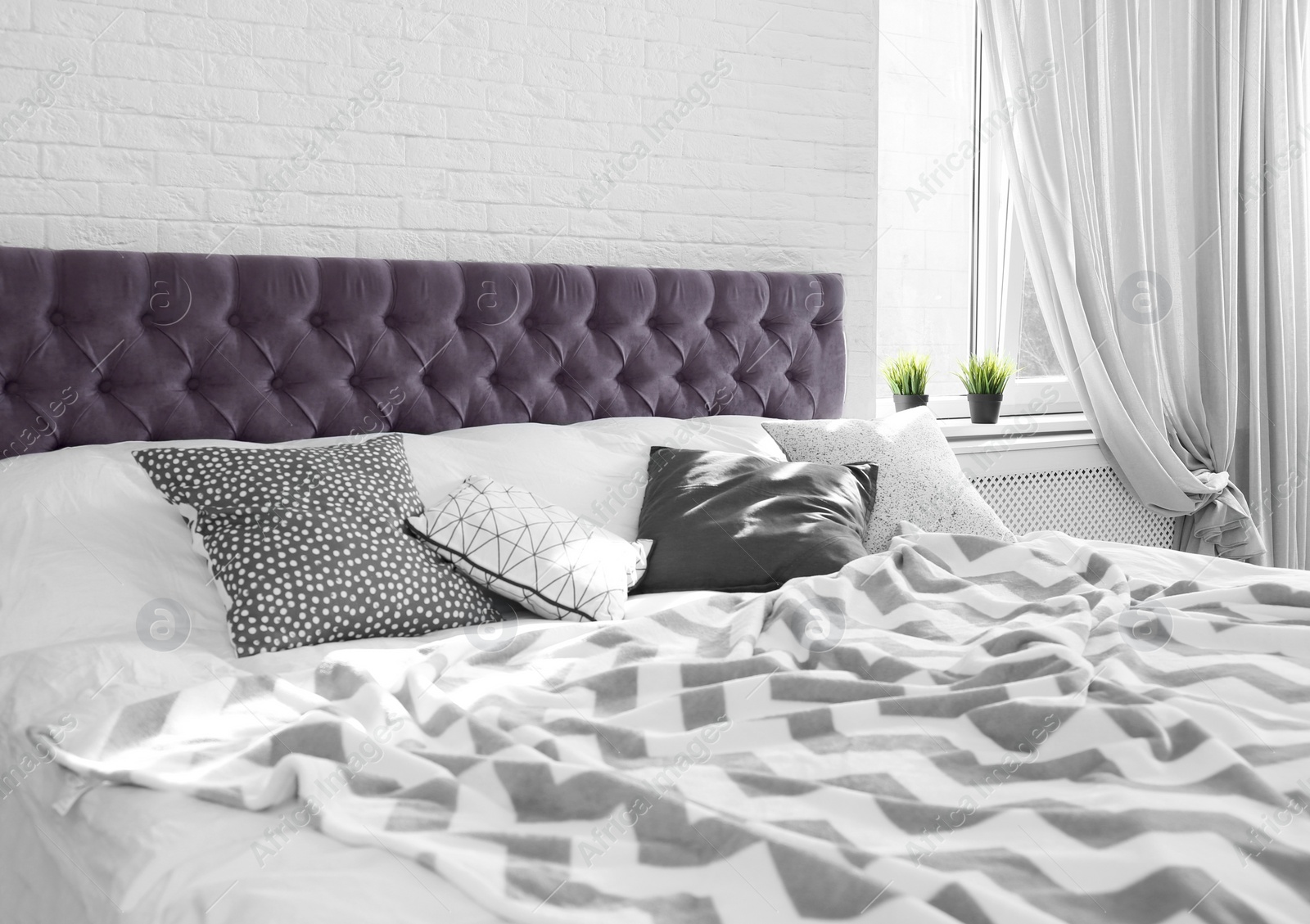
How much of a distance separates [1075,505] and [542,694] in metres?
2.54

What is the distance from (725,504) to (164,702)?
113 centimetres

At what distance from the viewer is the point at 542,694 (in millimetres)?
1388

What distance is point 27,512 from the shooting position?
5.81ft

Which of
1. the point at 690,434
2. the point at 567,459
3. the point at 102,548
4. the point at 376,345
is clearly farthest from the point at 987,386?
the point at 102,548

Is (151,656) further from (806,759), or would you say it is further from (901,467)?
(901,467)

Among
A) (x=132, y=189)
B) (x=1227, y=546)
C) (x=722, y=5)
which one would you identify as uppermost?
(x=722, y=5)

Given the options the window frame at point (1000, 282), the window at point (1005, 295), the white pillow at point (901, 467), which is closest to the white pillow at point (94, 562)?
the white pillow at point (901, 467)

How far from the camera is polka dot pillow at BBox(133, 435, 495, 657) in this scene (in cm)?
167

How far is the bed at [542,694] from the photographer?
949mm

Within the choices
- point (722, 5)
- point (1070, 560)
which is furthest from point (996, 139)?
point (1070, 560)

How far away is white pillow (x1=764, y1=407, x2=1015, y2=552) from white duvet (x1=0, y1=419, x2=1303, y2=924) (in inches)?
6.0

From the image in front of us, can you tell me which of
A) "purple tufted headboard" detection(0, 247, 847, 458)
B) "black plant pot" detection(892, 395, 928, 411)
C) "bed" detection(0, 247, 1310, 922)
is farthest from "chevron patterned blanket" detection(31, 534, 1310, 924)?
"black plant pot" detection(892, 395, 928, 411)

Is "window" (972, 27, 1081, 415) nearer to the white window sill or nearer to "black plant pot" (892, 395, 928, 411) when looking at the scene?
the white window sill

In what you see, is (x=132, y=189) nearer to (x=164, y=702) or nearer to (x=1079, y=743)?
(x=164, y=702)
